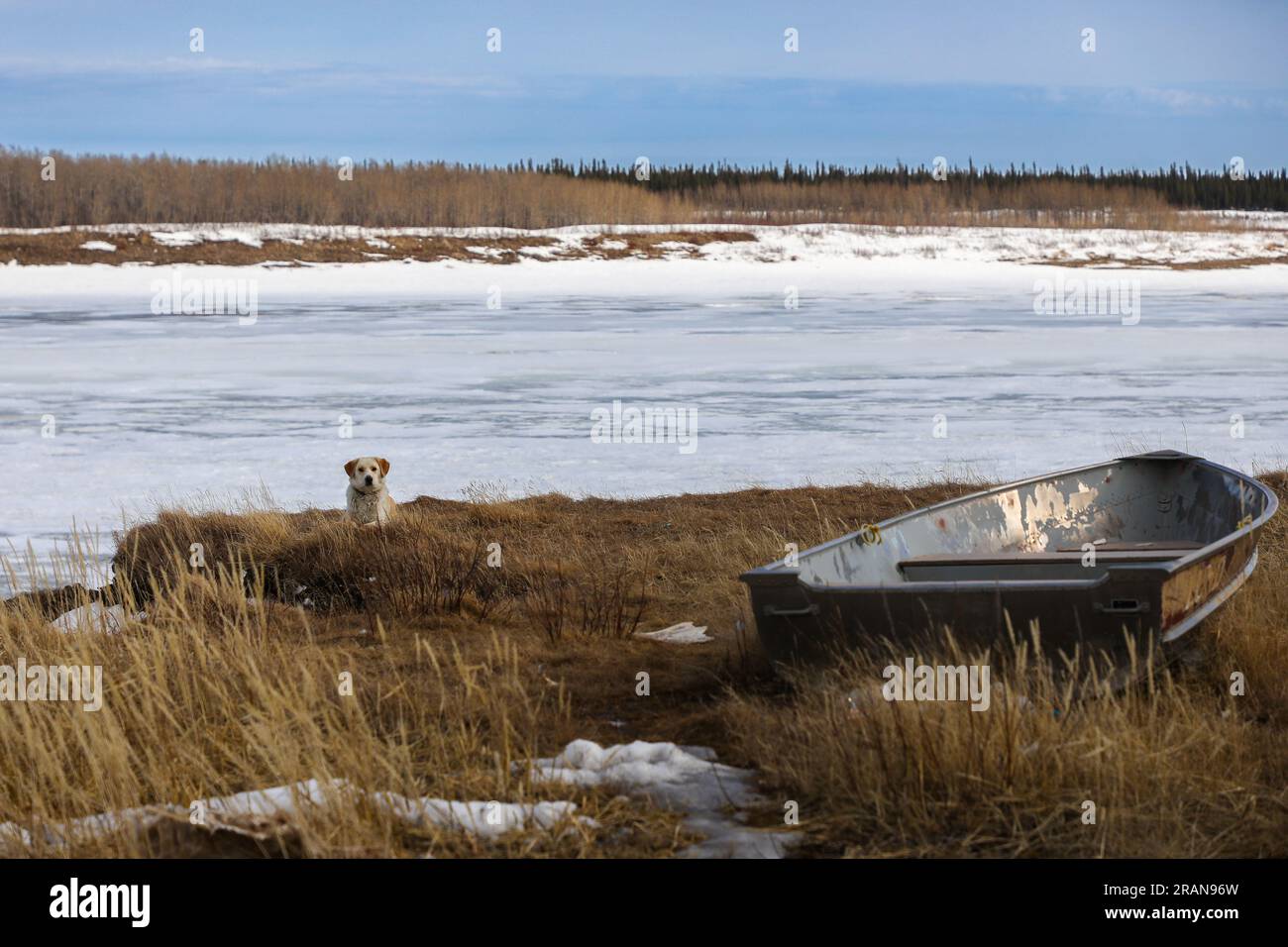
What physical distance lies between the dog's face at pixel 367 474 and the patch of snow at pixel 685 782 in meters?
3.65

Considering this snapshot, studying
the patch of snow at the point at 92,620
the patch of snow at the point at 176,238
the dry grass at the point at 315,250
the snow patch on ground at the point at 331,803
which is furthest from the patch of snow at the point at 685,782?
the patch of snow at the point at 176,238

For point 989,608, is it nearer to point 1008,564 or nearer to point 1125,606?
point 1125,606

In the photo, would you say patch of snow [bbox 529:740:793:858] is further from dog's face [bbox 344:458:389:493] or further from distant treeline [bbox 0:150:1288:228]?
distant treeline [bbox 0:150:1288:228]

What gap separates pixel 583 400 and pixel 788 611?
10.4 meters

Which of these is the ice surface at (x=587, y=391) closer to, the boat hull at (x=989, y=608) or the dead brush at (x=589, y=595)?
the dead brush at (x=589, y=595)

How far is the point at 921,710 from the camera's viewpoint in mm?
4430

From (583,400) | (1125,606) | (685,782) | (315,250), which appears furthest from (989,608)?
(315,250)

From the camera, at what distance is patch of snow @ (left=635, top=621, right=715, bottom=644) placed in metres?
6.78

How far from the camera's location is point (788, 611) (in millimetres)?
5387

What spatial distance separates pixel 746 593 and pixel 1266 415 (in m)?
8.77

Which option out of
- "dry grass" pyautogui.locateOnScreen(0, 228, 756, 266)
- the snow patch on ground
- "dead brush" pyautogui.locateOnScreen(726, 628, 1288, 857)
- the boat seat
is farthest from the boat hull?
"dry grass" pyautogui.locateOnScreen(0, 228, 756, 266)

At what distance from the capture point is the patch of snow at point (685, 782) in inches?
165
